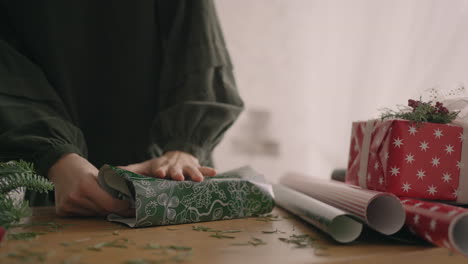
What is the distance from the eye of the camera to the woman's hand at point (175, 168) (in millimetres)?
520

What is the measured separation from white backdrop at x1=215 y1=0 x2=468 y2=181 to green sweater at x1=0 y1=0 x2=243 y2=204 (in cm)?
56

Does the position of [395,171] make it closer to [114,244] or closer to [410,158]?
[410,158]

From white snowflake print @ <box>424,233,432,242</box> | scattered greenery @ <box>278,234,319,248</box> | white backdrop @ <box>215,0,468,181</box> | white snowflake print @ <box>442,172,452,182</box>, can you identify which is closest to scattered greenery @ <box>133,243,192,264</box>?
scattered greenery @ <box>278,234,319,248</box>

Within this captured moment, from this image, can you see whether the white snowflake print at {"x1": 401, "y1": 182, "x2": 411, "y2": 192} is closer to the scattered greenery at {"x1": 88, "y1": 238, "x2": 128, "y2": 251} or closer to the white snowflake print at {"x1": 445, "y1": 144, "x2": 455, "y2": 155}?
the white snowflake print at {"x1": 445, "y1": 144, "x2": 455, "y2": 155}

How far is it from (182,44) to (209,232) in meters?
0.49

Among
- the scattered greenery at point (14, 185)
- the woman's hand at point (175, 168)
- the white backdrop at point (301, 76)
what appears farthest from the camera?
the white backdrop at point (301, 76)

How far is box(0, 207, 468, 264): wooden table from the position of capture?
0.33 metres

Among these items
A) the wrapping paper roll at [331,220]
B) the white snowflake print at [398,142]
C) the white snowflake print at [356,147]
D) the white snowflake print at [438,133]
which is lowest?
the wrapping paper roll at [331,220]

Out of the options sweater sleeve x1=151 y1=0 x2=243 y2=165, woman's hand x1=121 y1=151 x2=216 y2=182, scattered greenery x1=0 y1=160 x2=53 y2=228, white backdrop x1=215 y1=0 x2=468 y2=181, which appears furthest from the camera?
white backdrop x1=215 y1=0 x2=468 y2=181

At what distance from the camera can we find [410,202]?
44 centimetres

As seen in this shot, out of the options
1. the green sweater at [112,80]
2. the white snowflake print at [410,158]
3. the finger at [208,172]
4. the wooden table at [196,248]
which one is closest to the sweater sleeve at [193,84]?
the green sweater at [112,80]

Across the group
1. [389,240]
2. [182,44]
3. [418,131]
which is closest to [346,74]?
[182,44]

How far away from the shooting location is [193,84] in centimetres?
72

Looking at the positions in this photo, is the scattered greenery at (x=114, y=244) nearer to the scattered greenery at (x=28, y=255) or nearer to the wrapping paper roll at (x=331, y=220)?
the scattered greenery at (x=28, y=255)
